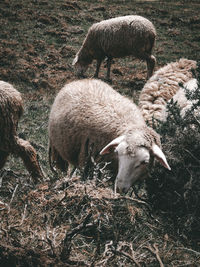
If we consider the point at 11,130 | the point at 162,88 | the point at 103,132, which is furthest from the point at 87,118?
the point at 162,88

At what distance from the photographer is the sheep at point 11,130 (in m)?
4.32

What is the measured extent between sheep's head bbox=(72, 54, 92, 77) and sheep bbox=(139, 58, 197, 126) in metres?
5.34

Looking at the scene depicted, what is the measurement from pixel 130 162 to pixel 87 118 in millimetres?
970

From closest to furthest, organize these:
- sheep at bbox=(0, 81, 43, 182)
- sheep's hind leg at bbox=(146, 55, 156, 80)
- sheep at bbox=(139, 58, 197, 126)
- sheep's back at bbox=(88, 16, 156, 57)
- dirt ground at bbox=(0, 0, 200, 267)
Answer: dirt ground at bbox=(0, 0, 200, 267)
sheep at bbox=(0, 81, 43, 182)
sheep at bbox=(139, 58, 197, 126)
sheep's back at bbox=(88, 16, 156, 57)
sheep's hind leg at bbox=(146, 55, 156, 80)

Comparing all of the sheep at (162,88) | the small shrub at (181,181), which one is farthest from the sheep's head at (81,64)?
the small shrub at (181,181)

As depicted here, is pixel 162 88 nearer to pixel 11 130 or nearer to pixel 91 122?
pixel 91 122

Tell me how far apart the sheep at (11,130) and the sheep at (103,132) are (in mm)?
403

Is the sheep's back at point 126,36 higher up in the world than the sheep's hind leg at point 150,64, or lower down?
higher up

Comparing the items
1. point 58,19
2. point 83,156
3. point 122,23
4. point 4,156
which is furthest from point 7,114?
point 58,19

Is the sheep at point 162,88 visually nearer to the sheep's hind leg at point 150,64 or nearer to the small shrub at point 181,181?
the small shrub at point 181,181

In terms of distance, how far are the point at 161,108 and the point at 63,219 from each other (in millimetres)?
3049

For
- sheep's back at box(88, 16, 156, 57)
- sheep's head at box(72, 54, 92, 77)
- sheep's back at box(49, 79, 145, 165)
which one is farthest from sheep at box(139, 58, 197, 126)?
sheep's head at box(72, 54, 92, 77)

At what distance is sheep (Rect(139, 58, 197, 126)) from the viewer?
5.53 metres

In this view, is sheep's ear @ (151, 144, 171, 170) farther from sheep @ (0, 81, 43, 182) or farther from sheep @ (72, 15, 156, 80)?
sheep @ (72, 15, 156, 80)
